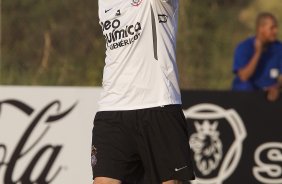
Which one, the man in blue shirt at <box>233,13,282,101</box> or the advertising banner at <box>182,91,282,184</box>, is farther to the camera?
the man in blue shirt at <box>233,13,282,101</box>

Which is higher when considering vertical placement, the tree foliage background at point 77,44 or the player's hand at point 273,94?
the tree foliage background at point 77,44

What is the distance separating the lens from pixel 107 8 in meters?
5.18

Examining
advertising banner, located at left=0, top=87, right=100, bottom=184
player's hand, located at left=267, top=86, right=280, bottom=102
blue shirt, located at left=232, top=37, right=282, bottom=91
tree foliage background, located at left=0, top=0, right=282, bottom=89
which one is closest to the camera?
advertising banner, located at left=0, top=87, right=100, bottom=184

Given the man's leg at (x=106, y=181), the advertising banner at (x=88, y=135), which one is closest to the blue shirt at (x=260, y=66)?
the advertising banner at (x=88, y=135)

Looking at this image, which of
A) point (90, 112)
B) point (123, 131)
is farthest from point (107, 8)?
point (90, 112)

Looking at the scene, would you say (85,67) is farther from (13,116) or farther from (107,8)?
(107,8)

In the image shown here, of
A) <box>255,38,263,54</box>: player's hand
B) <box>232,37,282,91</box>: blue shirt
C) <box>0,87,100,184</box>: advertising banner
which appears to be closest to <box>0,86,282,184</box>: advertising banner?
<box>0,87,100,184</box>: advertising banner

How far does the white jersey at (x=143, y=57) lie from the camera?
5.01 metres

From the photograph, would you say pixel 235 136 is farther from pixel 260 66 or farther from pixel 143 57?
pixel 143 57

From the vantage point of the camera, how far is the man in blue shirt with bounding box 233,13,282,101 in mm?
8641

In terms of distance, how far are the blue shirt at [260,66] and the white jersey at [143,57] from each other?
3648mm

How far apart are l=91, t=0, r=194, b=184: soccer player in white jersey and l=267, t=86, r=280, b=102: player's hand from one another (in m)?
2.97

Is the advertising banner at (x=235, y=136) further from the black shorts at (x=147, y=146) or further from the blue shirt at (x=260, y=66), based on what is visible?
the black shorts at (x=147, y=146)

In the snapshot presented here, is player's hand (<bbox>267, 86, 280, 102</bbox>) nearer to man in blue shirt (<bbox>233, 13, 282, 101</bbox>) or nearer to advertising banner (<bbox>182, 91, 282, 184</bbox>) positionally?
advertising banner (<bbox>182, 91, 282, 184</bbox>)
